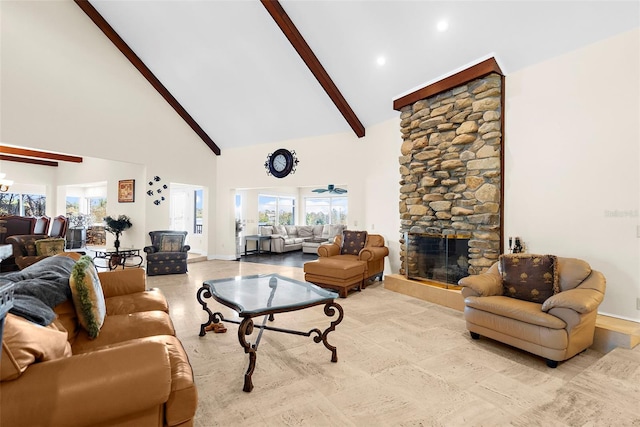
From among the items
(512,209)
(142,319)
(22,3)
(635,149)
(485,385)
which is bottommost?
(485,385)

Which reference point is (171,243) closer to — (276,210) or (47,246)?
(47,246)

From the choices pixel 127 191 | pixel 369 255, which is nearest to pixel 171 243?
pixel 127 191

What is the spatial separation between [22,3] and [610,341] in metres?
8.65

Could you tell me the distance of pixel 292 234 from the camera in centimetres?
1045

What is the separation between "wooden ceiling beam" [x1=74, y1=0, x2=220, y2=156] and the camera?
18.1ft

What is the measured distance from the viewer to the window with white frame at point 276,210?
1070 centimetres

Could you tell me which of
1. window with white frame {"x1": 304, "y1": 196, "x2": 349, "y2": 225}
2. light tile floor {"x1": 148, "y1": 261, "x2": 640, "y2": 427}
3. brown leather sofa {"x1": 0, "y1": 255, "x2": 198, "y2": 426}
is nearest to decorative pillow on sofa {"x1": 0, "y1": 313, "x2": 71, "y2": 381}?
brown leather sofa {"x1": 0, "y1": 255, "x2": 198, "y2": 426}

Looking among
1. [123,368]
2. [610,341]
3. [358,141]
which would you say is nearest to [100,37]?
[358,141]

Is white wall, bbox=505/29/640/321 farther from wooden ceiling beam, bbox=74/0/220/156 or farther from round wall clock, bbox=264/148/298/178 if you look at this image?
wooden ceiling beam, bbox=74/0/220/156

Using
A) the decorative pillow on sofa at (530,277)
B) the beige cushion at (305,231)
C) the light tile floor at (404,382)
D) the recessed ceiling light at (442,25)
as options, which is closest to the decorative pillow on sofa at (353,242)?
the light tile floor at (404,382)

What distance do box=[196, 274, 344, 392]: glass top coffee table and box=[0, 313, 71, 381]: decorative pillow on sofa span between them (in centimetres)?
108

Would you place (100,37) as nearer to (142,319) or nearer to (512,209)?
(142,319)

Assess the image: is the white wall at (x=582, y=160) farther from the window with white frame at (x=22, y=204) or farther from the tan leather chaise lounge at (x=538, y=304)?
the window with white frame at (x=22, y=204)

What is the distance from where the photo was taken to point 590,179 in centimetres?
323
